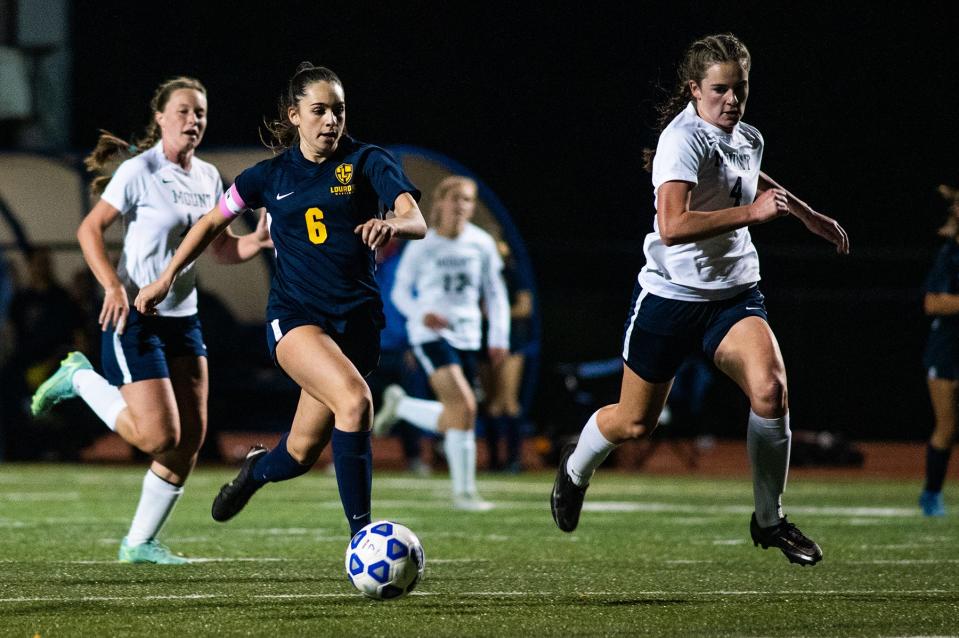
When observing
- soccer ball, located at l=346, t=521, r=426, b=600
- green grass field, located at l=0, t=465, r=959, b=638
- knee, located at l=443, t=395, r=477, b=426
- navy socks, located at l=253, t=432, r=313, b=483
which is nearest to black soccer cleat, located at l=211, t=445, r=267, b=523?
navy socks, located at l=253, t=432, r=313, b=483

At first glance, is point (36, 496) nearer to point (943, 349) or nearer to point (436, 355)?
point (436, 355)

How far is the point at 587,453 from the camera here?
682cm

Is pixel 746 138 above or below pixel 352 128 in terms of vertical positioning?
above

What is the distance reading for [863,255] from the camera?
22125mm

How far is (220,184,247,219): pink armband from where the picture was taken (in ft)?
20.6

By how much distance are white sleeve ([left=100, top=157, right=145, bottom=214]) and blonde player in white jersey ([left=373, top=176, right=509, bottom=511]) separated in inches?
160

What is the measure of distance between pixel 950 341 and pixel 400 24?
22.8m

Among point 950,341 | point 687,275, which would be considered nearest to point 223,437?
point 950,341

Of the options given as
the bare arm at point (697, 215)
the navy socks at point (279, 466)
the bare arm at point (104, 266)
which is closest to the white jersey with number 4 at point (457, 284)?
the bare arm at point (104, 266)

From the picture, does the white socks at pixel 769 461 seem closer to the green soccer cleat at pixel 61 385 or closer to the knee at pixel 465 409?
the green soccer cleat at pixel 61 385

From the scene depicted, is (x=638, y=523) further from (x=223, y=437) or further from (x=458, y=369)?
(x=223, y=437)

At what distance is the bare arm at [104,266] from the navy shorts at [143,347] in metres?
0.07

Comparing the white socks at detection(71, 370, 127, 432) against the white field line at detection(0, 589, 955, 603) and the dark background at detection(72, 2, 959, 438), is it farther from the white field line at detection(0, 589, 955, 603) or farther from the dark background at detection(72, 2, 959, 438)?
the dark background at detection(72, 2, 959, 438)

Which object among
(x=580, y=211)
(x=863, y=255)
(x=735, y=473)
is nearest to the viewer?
(x=735, y=473)
